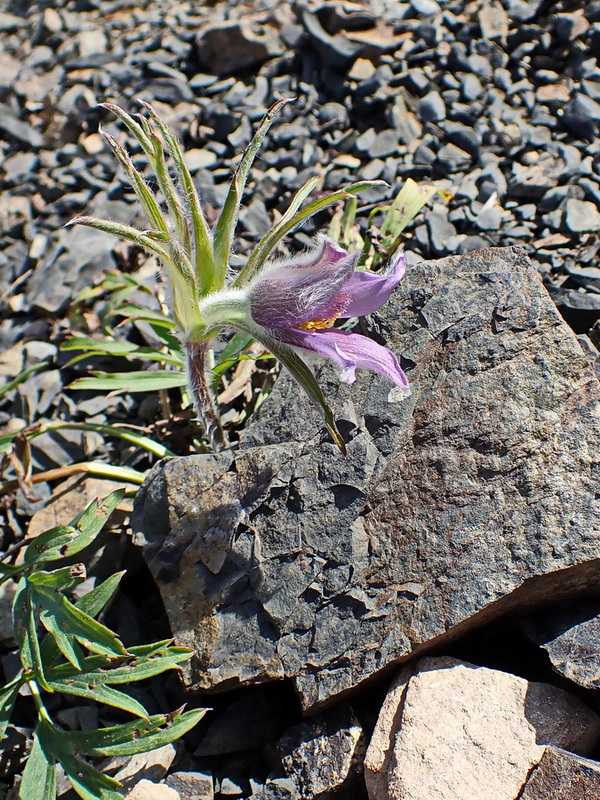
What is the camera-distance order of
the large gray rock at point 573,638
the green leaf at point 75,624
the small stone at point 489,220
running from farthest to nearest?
the small stone at point 489,220, the green leaf at point 75,624, the large gray rock at point 573,638

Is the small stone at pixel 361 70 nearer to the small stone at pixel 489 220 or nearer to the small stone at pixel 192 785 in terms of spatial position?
the small stone at pixel 489 220

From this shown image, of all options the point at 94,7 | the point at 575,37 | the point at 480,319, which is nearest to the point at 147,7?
the point at 94,7

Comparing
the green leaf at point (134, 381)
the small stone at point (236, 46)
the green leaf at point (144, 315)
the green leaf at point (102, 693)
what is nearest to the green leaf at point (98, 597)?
the green leaf at point (102, 693)

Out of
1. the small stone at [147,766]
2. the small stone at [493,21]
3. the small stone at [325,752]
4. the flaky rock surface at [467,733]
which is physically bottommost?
the small stone at [147,766]

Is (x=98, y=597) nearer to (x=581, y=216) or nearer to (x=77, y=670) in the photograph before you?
(x=77, y=670)

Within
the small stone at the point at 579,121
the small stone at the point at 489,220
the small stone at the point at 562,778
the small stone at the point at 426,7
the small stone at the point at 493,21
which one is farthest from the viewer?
the small stone at the point at 426,7

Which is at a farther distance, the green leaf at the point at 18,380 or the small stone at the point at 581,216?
the small stone at the point at 581,216

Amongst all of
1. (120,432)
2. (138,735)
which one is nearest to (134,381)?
(120,432)

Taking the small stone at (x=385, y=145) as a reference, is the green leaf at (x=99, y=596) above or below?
below
